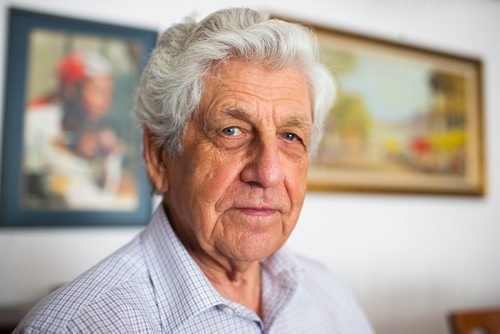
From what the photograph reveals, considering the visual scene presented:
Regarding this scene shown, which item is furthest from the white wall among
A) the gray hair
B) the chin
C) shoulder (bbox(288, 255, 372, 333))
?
the chin

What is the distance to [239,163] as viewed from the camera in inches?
34.5

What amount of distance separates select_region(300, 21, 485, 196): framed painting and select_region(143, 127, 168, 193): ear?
1.32 meters

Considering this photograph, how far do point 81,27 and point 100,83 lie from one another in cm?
23

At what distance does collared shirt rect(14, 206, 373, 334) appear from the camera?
0.75m

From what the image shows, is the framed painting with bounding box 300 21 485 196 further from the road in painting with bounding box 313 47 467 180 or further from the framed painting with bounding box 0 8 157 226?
the framed painting with bounding box 0 8 157 226

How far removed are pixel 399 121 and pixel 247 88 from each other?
1881 mm

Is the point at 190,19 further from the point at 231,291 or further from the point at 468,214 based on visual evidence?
the point at 468,214

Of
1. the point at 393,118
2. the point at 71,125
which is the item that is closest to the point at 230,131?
the point at 71,125

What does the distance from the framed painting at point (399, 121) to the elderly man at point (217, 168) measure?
1.33 metres

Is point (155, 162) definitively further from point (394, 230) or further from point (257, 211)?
point (394, 230)

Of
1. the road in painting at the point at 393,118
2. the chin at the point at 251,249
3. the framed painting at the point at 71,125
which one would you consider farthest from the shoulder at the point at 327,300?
the road in painting at the point at 393,118

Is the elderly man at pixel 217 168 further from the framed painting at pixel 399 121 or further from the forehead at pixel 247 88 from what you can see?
the framed painting at pixel 399 121

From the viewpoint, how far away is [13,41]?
5.73ft

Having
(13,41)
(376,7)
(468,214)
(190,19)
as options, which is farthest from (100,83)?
(468,214)
